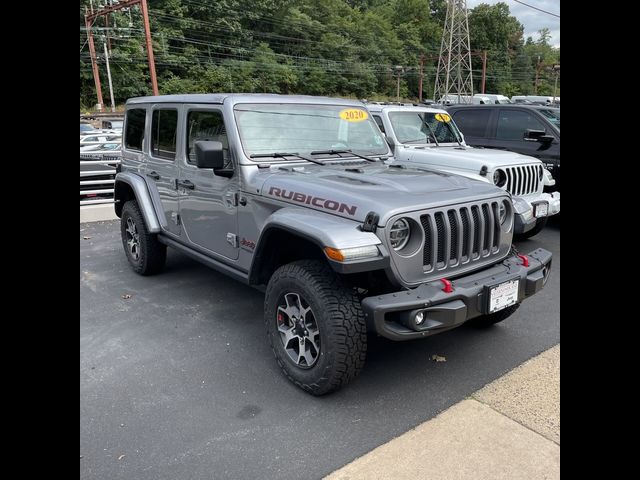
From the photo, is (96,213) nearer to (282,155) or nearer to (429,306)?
(282,155)

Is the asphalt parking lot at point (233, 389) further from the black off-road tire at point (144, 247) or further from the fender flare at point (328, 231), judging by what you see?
the fender flare at point (328, 231)

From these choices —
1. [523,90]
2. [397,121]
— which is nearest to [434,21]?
[523,90]

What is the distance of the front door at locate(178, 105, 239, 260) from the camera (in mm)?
4156

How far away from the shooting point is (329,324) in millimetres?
3074

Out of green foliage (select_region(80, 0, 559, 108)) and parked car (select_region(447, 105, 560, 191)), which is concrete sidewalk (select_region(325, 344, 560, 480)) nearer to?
parked car (select_region(447, 105, 560, 191))

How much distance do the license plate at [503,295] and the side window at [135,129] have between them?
4.10 m

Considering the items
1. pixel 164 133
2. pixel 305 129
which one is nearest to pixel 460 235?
pixel 305 129

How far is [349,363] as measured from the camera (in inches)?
123

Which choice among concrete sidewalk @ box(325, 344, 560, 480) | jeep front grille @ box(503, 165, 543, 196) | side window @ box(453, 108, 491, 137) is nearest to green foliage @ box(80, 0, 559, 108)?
side window @ box(453, 108, 491, 137)

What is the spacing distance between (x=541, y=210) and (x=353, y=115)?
3.15m
